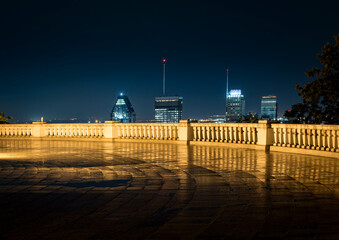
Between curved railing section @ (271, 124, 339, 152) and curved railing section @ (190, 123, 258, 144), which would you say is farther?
curved railing section @ (190, 123, 258, 144)

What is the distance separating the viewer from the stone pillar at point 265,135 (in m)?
14.6

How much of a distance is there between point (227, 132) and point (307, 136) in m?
4.28

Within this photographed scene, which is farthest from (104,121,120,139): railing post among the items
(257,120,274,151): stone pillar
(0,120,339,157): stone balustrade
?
(257,120,274,151): stone pillar

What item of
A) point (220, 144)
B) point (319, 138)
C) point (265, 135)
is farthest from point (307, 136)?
point (220, 144)

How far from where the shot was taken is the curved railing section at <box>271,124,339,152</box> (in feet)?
39.8

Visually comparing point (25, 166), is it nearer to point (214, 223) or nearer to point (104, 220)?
point (104, 220)

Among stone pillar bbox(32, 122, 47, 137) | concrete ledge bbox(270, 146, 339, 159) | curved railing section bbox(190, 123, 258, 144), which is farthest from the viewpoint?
stone pillar bbox(32, 122, 47, 137)

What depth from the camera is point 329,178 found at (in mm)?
7750

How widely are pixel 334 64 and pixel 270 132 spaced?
38.8 ft

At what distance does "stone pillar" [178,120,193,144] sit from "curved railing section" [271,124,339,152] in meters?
4.78

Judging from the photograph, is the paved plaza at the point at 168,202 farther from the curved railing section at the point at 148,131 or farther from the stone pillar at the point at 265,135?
the curved railing section at the point at 148,131

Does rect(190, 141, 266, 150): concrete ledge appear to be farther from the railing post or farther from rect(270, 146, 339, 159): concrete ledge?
the railing post

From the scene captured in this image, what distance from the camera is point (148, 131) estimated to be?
63.7 feet

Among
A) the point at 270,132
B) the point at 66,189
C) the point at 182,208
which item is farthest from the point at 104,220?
the point at 270,132
